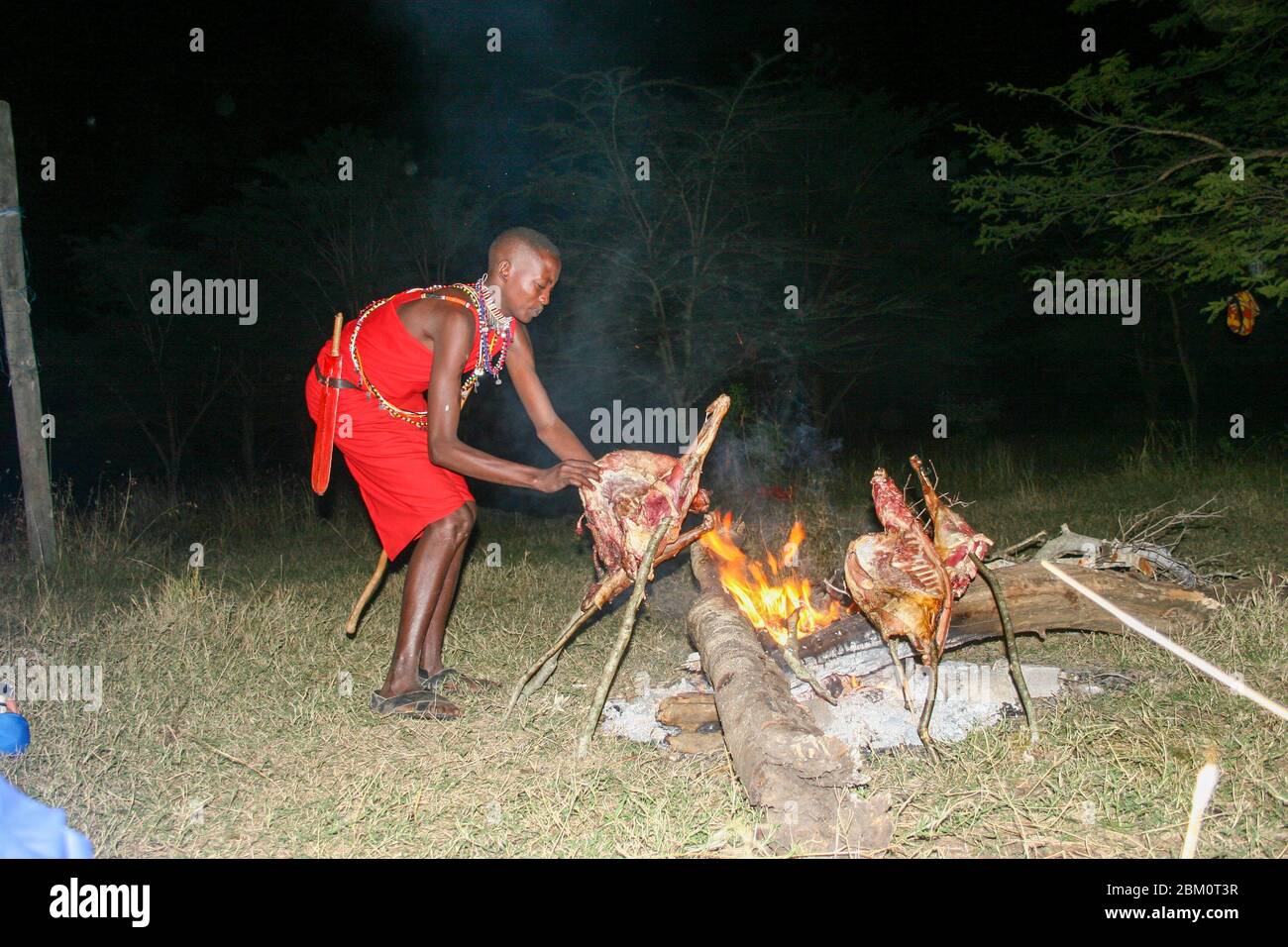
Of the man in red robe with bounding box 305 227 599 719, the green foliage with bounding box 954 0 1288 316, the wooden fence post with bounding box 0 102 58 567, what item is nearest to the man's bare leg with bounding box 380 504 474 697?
the man in red robe with bounding box 305 227 599 719

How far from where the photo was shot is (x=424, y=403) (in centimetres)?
446

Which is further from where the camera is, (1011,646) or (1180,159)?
(1180,159)

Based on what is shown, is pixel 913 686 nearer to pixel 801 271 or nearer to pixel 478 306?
pixel 478 306

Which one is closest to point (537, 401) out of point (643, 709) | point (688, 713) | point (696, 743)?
point (643, 709)

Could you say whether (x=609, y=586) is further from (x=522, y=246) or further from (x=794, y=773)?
(x=522, y=246)

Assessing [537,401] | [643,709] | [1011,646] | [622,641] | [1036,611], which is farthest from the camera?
[537,401]

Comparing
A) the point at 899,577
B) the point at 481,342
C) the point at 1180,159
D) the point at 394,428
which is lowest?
the point at 899,577

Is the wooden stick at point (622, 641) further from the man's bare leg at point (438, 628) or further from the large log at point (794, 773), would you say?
the man's bare leg at point (438, 628)

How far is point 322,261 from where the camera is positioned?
44.1 feet

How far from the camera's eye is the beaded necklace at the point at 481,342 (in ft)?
13.4

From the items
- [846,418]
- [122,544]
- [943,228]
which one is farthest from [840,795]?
[846,418]

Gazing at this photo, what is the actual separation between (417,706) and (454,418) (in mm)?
1265

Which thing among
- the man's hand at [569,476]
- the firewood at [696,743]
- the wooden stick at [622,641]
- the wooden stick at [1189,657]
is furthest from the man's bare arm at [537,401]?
the wooden stick at [1189,657]

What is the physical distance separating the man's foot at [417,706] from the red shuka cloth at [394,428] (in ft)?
2.36
